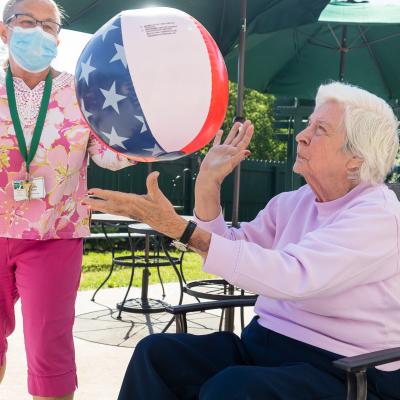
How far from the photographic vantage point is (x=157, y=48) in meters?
1.69

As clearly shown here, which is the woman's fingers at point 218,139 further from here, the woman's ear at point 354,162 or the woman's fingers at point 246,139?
the woman's ear at point 354,162

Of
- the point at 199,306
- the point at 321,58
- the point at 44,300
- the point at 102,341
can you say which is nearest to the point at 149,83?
the point at 199,306

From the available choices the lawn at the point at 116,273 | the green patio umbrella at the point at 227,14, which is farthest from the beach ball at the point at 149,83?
the lawn at the point at 116,273

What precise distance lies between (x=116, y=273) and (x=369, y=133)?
5495 mm

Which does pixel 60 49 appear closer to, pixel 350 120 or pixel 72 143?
pixel 72 143

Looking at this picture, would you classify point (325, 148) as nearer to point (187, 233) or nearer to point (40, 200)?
point (187, 233)

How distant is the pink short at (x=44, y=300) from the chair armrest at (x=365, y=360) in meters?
1.05

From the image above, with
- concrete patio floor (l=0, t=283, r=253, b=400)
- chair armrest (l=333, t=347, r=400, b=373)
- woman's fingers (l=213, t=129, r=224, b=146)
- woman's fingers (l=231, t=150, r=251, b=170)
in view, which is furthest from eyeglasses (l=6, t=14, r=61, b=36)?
concrete patio floor (l=0, t=283, r=253, b=400)

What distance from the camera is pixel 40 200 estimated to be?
81.6 inches

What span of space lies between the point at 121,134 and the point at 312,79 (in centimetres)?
498

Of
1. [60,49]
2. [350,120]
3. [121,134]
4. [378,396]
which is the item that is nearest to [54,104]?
[60,49]

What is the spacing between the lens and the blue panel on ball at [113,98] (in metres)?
1.70

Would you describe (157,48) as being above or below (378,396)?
above

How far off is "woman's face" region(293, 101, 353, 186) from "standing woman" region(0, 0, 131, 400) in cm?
70
